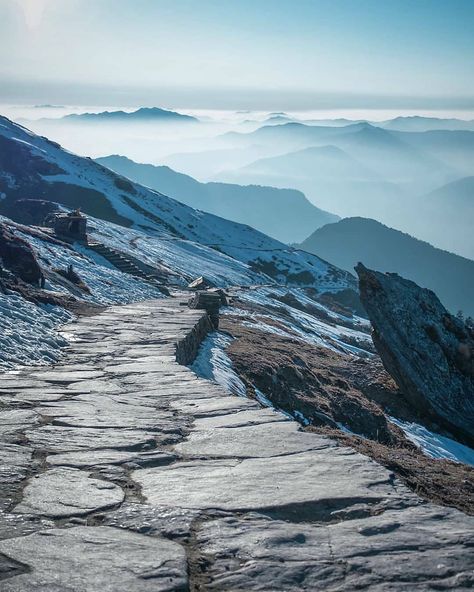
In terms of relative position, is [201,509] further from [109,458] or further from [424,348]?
[424,348]

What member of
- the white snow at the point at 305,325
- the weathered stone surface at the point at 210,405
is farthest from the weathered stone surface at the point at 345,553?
the white snow at the point at 305,325

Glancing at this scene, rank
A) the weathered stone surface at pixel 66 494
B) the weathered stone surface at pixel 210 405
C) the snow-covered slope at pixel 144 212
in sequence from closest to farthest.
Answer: the weathered stone surface at pixel 66 494 < the weathered stone surface at pixel 210 405 < the snow-covered slope at pixel 144 212

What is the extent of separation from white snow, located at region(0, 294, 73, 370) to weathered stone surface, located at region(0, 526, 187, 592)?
5.02 metres

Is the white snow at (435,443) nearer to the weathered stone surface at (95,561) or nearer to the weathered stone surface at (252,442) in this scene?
the weathered stone surface at (252,442)

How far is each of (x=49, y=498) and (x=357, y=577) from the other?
192cm

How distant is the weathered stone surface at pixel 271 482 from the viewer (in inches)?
159

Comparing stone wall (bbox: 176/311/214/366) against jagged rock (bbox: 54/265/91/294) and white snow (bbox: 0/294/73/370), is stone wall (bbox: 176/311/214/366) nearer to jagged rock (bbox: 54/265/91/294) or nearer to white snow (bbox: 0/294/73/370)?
white snow (bbox: 0/294/73/370)

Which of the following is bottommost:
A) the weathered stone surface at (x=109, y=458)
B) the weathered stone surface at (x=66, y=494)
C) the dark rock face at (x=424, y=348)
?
the dark rock face at (x=424, y=348)

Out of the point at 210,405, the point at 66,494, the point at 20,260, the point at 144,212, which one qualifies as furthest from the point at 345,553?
the point at 144,212

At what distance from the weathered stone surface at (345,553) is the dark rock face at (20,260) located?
1295 cm

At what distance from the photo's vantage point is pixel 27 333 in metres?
9.98

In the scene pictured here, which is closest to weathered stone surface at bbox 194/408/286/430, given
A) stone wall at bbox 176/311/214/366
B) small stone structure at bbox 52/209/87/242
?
stone wall at bbox 176/311/214/366

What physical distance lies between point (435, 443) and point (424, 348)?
290 centimetres

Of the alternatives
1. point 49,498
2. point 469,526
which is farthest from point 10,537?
point 469,526
